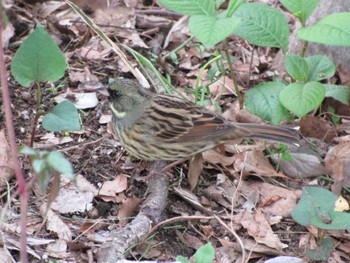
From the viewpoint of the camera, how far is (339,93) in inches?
221

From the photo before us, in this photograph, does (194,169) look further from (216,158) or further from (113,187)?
(113,187)

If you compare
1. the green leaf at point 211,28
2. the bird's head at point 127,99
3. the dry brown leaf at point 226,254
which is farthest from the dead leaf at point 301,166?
the green leaf at point 211,28

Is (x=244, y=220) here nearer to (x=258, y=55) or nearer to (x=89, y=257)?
(x=89, y=257)

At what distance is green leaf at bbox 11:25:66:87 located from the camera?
13.9 feet

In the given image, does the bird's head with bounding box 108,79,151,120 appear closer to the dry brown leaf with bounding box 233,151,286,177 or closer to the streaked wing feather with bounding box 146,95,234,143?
the streaked wing feather with bounding box 146,95,234,143

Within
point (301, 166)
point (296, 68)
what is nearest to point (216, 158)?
point (301, 166)

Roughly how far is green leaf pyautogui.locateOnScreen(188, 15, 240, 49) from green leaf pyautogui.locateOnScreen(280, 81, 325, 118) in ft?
2.55

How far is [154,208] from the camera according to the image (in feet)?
14.6

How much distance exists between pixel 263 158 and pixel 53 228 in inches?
73.1

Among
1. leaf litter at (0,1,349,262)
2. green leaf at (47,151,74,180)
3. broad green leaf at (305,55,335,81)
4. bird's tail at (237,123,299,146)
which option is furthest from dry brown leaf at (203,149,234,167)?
green leaf at (47,151,74,180)

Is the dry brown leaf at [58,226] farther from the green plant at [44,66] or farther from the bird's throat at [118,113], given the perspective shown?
the bird's throat at [118,113]

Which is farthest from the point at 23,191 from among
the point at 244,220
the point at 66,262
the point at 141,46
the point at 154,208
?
the point at 141,46

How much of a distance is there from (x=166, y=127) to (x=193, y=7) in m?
0.91

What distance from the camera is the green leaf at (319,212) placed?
4.27 metres
